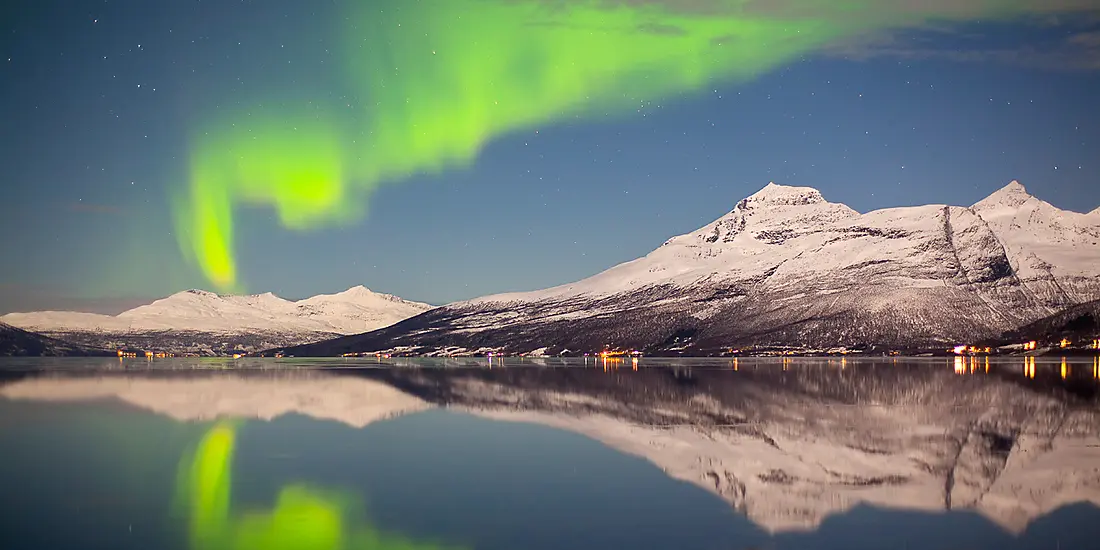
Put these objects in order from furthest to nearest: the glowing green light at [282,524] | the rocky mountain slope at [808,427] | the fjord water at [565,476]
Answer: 1. the rocky mountain slope at [808,427]
2. the fjord water at [565,476]
3. the glowing green light at [282,524]

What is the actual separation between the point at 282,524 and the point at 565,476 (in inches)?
520

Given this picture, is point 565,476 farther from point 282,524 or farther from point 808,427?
point 808,427

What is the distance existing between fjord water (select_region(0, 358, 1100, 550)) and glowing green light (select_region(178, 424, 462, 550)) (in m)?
0.11

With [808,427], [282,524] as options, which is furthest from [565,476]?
[808,427]

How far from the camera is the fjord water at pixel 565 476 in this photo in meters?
28.4

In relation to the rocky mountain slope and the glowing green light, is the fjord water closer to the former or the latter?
the glowing green light

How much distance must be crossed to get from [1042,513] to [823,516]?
687 centimetres

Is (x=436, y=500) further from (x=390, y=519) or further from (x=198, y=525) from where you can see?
(x=198, y=525)

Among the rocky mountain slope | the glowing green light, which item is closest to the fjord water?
the glowing green light

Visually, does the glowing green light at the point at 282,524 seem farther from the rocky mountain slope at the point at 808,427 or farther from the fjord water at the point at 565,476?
the rocky mountain slope at the point at 808,427

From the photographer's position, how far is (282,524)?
98.7ft

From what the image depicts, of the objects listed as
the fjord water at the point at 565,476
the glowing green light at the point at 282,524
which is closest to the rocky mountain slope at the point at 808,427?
the fjord water at the point at 565,476

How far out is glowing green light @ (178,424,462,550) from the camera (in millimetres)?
27141

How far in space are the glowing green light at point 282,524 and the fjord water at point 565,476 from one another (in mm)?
113
